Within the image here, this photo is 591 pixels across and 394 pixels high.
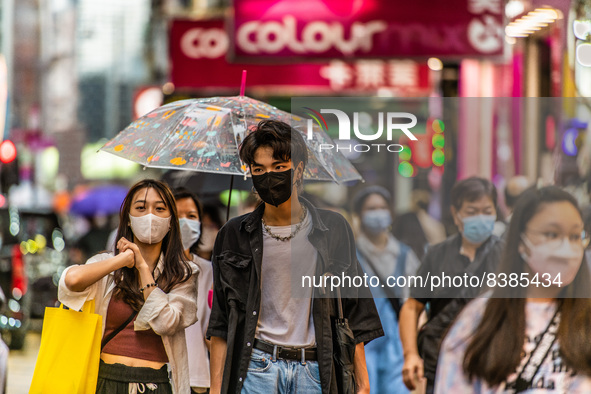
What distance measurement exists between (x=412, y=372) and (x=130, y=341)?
4.89 ft

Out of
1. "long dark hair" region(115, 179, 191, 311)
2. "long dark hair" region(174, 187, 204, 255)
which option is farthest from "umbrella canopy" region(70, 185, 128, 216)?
"long dark hair" region(115, 179, 191, 311)

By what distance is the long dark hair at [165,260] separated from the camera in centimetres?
505

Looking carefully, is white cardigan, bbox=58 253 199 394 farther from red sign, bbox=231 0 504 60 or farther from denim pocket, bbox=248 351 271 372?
red sign, bbox=231 0 504 60

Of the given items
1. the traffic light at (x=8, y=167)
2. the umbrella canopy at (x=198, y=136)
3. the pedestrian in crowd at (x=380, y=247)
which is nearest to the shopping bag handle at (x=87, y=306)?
the umbrella canopy at (x=198, y=136)

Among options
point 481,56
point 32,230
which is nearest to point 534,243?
point 481,56

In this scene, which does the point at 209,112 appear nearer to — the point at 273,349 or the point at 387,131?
the point at 387,131

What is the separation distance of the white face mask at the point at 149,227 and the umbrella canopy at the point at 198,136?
44 cm

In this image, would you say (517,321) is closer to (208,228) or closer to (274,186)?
(274,186)

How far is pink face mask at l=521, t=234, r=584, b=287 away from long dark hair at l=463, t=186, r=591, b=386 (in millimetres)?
40

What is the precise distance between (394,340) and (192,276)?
4.85 ft

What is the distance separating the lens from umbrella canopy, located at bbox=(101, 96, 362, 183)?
5574mm

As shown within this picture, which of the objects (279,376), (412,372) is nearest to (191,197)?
(412,372)

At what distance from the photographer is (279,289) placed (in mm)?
4781

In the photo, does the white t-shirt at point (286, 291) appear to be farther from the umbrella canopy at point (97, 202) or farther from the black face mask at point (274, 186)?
the umbrella canopy at point (97, 202)
